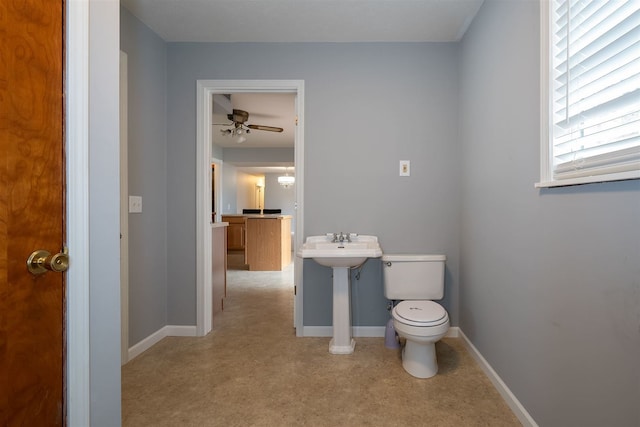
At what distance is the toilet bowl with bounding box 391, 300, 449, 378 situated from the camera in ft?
6.27

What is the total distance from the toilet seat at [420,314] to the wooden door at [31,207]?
5.44 feet

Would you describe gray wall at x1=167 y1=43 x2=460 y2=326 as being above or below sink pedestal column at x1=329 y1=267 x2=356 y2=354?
above

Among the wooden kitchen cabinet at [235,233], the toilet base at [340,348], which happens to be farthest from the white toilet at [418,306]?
the wooden kitchen cabinet at [235,233]

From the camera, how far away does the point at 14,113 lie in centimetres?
87

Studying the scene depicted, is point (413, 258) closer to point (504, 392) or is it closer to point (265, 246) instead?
point (504, 392)

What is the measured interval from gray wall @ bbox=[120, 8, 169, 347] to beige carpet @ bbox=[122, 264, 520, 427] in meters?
0.35

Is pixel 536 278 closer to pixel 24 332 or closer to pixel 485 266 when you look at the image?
pixel 485 266

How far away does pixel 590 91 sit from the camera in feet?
3.79

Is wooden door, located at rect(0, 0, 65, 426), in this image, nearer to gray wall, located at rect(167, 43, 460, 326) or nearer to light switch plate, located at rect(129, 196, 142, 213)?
light switch plate, located at rect(129, 196, 142, 213)

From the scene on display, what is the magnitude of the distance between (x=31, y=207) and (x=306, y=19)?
207 cm

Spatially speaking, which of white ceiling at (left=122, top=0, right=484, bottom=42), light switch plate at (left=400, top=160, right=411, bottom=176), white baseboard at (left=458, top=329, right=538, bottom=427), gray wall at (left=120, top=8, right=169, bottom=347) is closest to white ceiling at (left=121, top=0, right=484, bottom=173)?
white ceiling at (left=122, top=0, right=484, bottom=42)

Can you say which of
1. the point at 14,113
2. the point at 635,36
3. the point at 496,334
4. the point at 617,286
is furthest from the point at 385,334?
the point at 14,113

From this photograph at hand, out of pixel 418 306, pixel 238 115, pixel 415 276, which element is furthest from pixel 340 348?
pixel 238 115

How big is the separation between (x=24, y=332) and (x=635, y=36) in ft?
6.53
